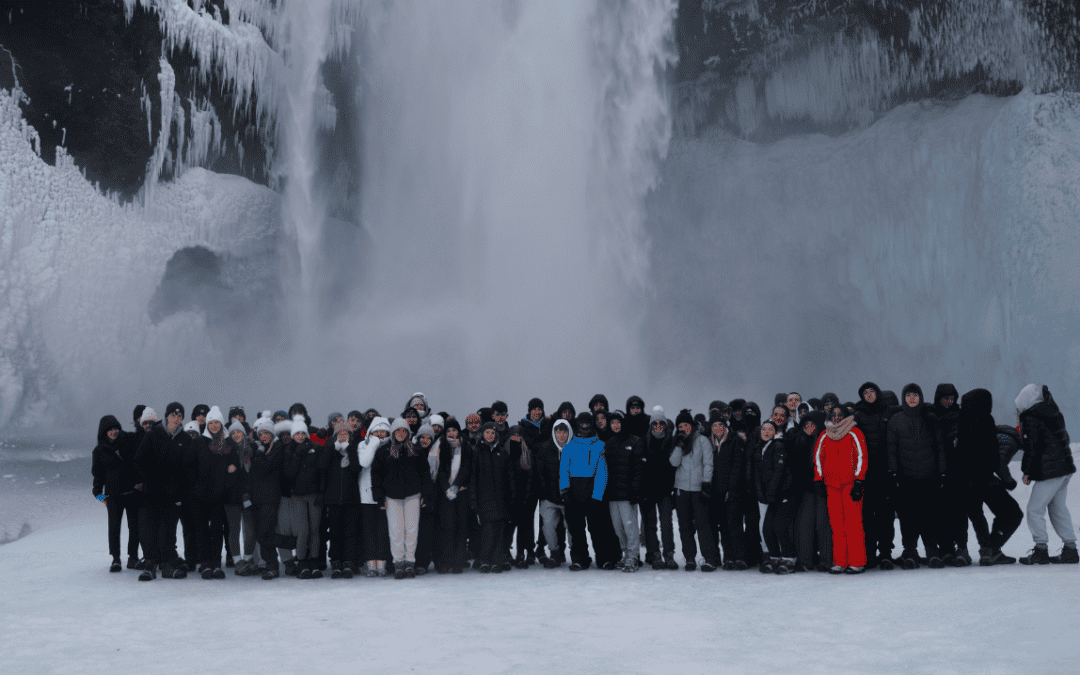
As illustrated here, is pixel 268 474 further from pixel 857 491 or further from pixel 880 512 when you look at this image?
pixel 880 512

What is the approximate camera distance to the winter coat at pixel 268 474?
7.80 m

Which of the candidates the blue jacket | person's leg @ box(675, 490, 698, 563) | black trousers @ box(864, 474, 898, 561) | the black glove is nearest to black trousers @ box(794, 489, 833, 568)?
black trousers @ box(864, 474, 898, 561)

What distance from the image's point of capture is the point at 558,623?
564cm

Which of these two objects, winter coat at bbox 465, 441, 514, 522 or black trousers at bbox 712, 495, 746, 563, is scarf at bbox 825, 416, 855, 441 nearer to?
black trousers at bbox 712, 495, 746, 563

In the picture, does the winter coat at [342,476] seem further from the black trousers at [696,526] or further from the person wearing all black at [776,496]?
the person wearing all black at [776,496]

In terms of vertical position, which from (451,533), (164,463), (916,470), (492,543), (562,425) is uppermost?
(562,425)

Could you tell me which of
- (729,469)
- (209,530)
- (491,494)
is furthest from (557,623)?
→ (209,530)

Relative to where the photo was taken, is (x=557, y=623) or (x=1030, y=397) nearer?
(x=557, y=623)

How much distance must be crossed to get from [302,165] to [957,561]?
24.7 metres

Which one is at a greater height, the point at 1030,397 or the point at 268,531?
the point at 1030,397

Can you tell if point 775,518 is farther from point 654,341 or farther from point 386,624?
point 654,341

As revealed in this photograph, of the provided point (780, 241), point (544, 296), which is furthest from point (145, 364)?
point (780, 241)

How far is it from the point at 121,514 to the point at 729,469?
561cm

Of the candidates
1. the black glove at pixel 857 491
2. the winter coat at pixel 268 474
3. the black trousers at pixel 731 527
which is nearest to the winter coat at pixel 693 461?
the black trousers at pixel 731 527
